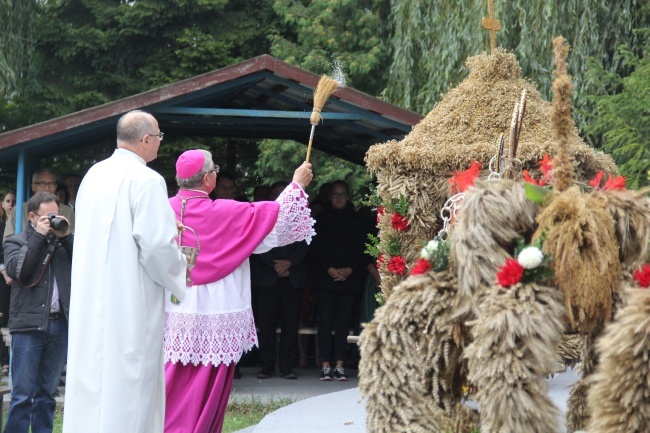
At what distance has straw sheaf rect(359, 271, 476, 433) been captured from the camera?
4.41 meters

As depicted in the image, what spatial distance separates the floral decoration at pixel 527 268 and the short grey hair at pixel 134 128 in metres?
2.45

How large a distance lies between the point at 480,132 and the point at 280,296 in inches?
199

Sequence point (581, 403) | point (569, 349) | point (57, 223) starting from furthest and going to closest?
point (57, 223), point (569, 349), point (581, 403)

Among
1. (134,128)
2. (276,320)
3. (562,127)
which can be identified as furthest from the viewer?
(276,320)

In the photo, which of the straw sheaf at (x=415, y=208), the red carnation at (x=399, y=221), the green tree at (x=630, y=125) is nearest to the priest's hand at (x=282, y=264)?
the green tree at (x=630, y=125)

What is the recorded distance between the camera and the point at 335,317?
1161 centimetres

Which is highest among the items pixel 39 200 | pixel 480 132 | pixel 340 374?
pixel 480 132

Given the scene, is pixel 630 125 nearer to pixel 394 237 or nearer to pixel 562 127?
pixel 394 237

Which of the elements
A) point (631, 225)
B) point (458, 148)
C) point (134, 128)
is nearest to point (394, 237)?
point (458, 148)

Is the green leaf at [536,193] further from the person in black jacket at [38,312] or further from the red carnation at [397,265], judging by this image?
the person in black jacket at [38,312]

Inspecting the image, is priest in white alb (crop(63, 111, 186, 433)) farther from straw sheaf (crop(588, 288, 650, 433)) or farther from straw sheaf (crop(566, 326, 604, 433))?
straw sheaf (crop(588, 288, 650, 433))

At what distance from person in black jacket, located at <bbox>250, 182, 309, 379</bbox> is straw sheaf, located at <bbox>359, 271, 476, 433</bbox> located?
6.78 metres

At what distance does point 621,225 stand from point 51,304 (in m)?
4.68

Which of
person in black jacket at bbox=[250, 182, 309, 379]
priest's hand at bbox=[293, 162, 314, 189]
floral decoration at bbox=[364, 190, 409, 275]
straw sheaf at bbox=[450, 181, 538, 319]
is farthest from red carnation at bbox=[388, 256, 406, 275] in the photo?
person in black jacket at bbox=[250, 182, 309, 379]
